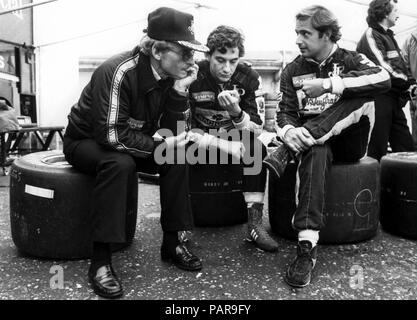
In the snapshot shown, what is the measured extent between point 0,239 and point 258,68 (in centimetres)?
684

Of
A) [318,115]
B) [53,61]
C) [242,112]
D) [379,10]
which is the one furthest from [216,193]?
[53,61]

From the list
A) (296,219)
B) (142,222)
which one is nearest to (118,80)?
(296,219)

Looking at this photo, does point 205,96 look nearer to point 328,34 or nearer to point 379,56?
point 328,34

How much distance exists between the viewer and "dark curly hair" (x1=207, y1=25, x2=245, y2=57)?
2397 mm

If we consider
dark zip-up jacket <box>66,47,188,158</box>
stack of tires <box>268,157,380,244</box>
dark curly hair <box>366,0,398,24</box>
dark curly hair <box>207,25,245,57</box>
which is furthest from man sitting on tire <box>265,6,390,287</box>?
dark curly hair <box>366,0,398,24</box>

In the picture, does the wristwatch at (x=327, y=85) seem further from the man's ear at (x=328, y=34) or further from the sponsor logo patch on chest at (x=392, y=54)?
the sponsor logo patch on chest at (x=392, y=54)

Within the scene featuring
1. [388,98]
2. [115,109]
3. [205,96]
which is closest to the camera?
[115,109]

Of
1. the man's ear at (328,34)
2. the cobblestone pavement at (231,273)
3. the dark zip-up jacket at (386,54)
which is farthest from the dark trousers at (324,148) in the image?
the dark zip-up jacket at (386,54)

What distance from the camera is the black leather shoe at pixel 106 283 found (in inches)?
65.5

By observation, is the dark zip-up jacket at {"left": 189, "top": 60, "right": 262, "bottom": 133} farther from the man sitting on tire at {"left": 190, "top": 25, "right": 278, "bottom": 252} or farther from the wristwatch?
the wristwatch

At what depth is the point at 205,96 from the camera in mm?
2605

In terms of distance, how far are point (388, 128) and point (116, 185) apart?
2.16 metres

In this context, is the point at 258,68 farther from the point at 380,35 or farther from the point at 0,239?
the point at 0,239

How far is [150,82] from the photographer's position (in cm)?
191
